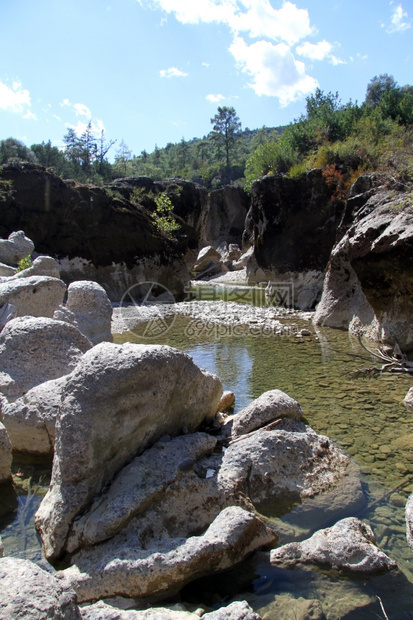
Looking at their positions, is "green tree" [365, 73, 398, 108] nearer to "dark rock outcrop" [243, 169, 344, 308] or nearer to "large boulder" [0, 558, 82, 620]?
"dark rock outcrop" [243, 169, 344, 308]

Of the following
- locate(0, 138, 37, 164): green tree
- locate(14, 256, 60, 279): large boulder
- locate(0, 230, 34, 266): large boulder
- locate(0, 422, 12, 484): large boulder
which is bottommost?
locate(0, 422, 12, 484): large boulder

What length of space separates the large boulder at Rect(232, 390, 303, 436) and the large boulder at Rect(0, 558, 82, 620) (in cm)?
342

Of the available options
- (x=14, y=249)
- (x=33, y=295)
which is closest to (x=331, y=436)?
(x=33, y=295)

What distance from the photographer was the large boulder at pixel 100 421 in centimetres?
395

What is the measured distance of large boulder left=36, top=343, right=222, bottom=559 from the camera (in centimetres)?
395

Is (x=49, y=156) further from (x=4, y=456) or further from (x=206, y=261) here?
(x=4, y=456)

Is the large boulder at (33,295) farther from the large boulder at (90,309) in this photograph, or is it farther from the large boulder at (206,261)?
the large boulder at (206,261)

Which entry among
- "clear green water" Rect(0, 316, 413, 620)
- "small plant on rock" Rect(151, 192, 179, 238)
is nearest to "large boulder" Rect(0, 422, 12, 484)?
"clear green water" Rect(0, 316, 413, 620)

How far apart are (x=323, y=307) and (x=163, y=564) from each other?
37.2 ft

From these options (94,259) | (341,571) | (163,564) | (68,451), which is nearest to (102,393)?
(68,451)

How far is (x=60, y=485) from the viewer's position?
13.2ft

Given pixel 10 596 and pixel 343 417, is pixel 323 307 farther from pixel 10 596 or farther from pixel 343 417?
pixel 10 596

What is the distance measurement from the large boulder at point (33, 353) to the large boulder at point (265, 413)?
258 centimetres

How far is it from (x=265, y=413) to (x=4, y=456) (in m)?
3.08
